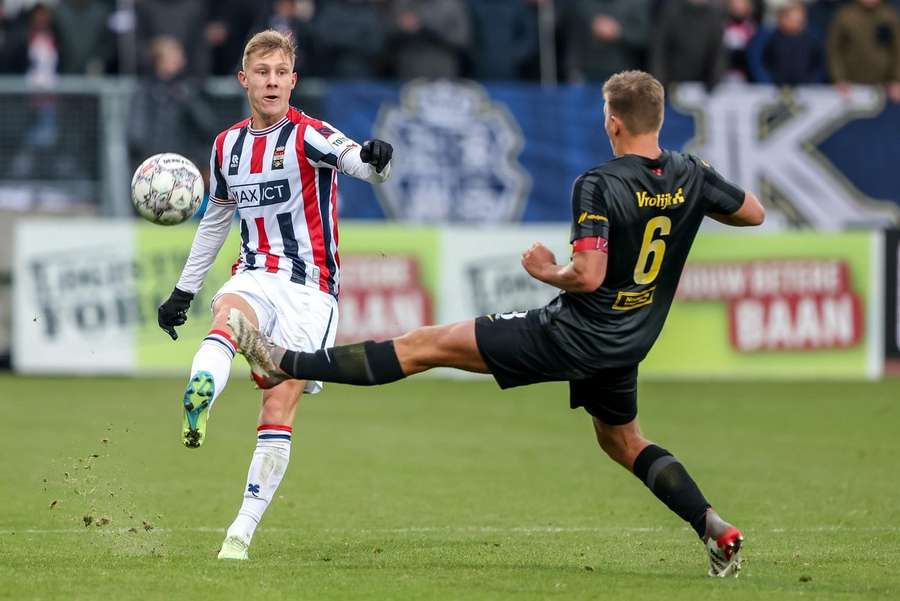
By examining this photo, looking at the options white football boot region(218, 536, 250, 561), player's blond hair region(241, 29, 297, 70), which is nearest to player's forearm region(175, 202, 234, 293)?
player's blond hair region(241, 29, 297, 70)

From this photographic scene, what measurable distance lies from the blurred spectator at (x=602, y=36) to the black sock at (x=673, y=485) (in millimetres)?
12474

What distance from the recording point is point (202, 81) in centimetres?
1850

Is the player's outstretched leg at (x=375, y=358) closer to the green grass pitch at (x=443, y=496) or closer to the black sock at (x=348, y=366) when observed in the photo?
the black sock at (x=348, y=366)

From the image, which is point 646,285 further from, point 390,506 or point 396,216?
point 396,216

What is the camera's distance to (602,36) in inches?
763

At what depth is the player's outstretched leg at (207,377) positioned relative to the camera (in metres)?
6.87

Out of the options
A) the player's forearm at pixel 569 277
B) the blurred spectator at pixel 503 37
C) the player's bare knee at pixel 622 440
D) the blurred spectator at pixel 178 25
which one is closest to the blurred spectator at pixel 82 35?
the blurred spectator at pixel 178 25

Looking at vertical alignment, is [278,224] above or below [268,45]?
below

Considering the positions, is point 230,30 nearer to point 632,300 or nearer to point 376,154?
point 376,154

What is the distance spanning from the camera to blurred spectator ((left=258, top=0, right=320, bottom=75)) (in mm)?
18812

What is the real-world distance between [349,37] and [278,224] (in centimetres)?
1180

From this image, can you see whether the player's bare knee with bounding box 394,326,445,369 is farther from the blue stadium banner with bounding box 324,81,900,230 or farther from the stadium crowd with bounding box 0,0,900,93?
the stadium crowd with bounding box 0,0,900,93

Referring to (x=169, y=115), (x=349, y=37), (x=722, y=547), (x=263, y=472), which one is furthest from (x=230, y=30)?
(x=722, y=547)

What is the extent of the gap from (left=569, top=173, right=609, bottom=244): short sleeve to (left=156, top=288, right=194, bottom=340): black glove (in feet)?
7.19
